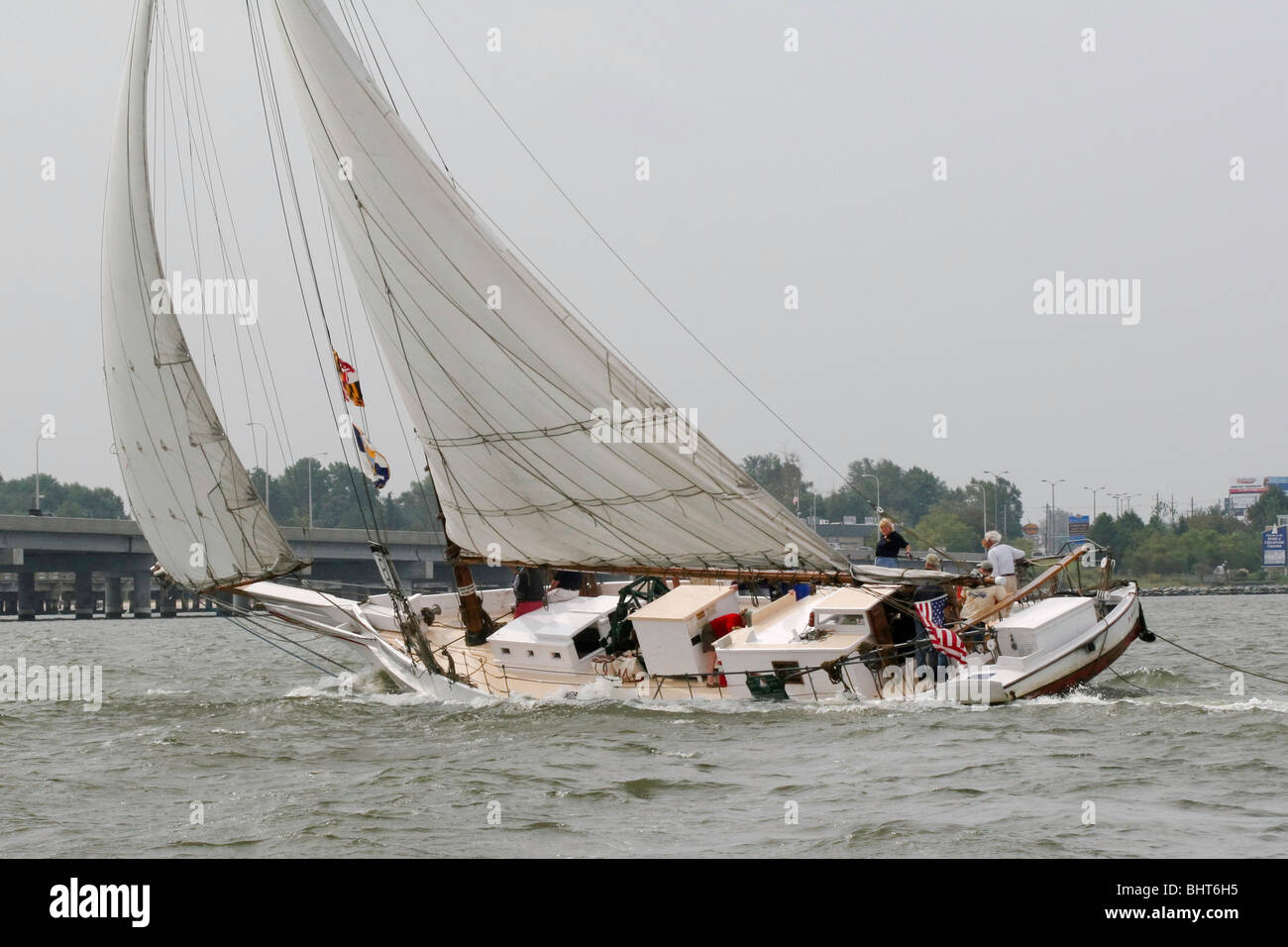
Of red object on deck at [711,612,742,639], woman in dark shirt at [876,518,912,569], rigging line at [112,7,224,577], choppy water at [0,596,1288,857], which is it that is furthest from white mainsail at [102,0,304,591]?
woman in dark shirt at [876,518,912,569]

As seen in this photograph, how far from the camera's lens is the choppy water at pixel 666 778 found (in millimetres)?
12227

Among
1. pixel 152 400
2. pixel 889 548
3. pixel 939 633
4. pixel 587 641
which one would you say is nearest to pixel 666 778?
Result: pixel 939 633

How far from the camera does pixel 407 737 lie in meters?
19.5

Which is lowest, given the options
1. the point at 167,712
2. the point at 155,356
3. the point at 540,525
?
the point at 167,712

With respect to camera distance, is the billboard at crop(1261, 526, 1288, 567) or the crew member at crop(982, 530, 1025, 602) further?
the billboard at crop(1261, 526, 1288, 567)

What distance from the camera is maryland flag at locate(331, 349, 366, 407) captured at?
26.6 m

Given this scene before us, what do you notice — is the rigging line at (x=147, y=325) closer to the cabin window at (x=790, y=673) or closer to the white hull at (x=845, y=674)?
the white hull at (x=845, y=674)

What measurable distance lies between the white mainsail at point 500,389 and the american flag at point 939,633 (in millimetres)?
1557

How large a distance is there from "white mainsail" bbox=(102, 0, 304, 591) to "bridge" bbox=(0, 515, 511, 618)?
45.9 metres

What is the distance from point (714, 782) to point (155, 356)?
46.4 ft

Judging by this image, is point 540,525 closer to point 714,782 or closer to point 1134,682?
point 714,782

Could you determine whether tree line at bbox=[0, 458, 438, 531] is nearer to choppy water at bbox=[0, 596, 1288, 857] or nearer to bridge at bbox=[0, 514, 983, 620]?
bridge at bbox=[0, 514, 983, 620]
